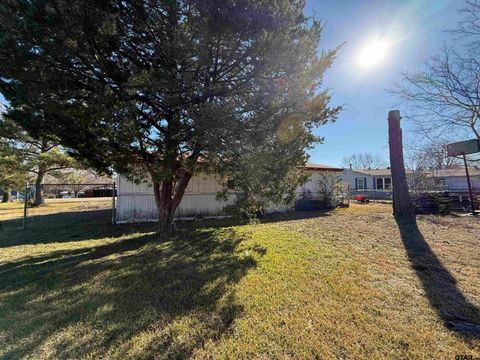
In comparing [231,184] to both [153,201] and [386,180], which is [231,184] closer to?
[153,201]

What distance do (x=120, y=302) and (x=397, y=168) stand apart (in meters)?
12.0

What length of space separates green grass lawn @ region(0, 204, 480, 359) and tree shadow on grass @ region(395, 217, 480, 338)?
0.02 metres

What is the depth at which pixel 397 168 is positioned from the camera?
1133 centimetres

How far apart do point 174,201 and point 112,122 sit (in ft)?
11.5

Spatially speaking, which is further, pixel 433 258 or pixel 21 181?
pixel 21 181

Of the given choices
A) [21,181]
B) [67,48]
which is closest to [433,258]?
[67,48]

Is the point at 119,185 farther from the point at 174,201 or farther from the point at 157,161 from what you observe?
the point at 157,161

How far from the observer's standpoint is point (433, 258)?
17.4 ft

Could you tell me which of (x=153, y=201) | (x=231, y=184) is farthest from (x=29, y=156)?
(x=231, y=184)

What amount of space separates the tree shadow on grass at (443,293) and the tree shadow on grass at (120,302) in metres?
2.58

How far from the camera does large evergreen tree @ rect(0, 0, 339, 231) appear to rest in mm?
4480

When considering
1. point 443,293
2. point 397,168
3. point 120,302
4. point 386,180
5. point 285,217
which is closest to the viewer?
point 120,302

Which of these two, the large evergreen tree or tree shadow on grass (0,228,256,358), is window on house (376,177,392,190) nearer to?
the large evergreen tree

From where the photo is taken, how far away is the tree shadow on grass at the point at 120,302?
260cm
